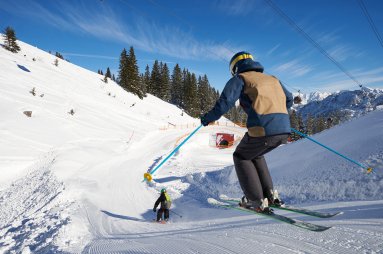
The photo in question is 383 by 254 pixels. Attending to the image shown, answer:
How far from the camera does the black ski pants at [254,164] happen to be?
10.9 feet

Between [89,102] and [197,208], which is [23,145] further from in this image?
[89,102]

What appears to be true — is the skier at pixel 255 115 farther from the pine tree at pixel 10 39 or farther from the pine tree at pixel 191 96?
the pine tree at pixel 191 96

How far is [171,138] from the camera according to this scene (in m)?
29.0

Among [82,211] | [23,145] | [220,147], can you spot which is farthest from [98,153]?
[220,147]

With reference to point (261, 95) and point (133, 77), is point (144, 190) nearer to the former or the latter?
point (261, 95)

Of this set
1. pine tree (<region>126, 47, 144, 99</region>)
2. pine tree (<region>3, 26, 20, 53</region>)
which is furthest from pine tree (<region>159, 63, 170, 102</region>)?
pine tree (<region>3, 26, 20, 53</region>)

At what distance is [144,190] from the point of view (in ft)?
39.9

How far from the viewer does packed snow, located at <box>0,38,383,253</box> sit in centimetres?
386

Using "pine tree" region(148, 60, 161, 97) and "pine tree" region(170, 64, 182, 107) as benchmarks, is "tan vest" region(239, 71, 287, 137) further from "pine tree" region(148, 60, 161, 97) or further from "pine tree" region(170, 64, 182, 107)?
"pine tree" region(170, 64, 182, 107)

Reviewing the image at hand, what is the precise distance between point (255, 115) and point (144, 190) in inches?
390

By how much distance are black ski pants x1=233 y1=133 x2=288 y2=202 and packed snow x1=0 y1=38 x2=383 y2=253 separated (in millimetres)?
670

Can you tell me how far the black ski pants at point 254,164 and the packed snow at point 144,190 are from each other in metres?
0.67

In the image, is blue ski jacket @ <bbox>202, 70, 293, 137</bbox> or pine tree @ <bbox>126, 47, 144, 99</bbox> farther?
pine tree @ <bbox>126, 47, 144, 99</bbox>

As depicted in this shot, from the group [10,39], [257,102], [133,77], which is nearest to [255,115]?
[257,102]
